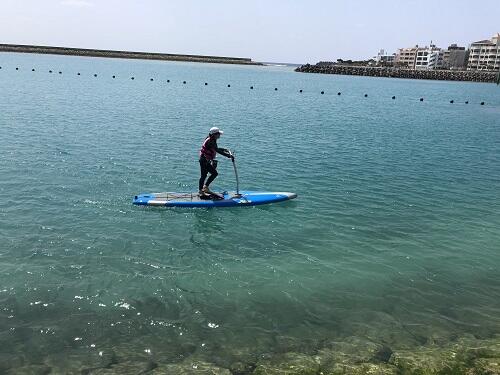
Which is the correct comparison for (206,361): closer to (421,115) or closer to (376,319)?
(376,319)

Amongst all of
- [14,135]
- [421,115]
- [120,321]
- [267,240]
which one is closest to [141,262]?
[120,321]

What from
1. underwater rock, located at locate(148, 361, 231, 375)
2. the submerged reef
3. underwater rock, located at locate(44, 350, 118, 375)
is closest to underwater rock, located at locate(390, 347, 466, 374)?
the submerged reef

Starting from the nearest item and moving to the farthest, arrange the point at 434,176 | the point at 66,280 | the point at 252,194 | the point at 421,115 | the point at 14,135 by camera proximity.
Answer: the point at 66,280, the point at 252,194, the point at 434,176, the point at 14,135, the point at 421,115

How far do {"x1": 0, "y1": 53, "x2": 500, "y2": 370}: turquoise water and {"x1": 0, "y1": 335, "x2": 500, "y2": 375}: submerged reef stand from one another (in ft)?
0.41

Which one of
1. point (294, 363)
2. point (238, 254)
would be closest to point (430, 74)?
point (238, 254)

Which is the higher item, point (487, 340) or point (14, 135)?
point (14, 135)

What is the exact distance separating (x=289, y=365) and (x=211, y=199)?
9689mm

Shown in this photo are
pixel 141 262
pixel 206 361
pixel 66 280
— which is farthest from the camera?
pixel 141 262

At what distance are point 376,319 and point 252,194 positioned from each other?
885 cm

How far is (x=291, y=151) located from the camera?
1147 inches

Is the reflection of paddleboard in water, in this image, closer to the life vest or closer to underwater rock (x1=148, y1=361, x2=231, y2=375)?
the life vest

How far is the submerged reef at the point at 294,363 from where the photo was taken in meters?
8.30

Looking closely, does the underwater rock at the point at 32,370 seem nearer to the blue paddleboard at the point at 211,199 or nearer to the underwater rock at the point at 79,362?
the underwater rock at the point at 79,362

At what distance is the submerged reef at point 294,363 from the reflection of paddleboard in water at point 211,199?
8526mm
